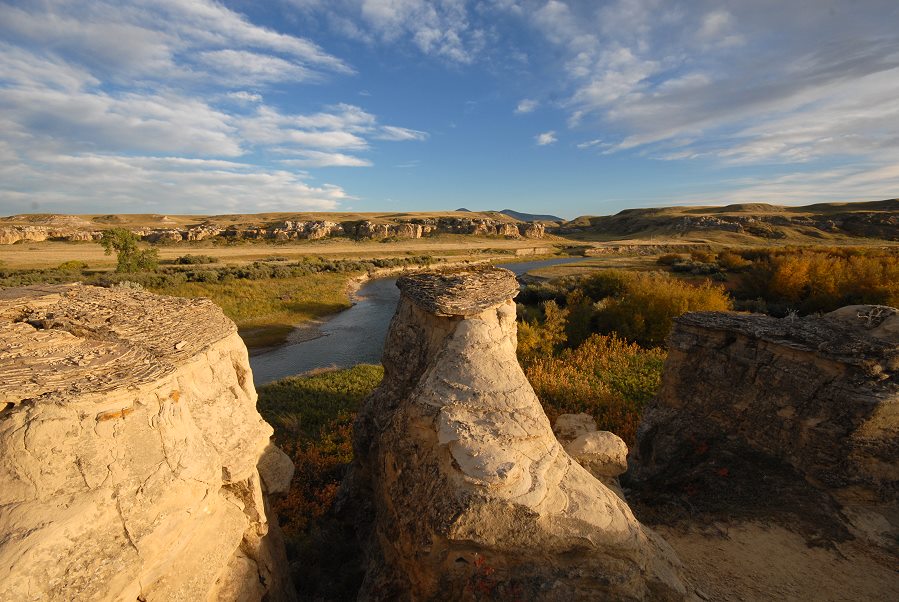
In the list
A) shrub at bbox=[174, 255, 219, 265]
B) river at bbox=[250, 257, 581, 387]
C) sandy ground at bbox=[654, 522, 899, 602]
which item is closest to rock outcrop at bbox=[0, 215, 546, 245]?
shrub at bbox=[174, 255, 219, 265]

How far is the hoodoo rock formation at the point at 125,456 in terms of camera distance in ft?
10.3

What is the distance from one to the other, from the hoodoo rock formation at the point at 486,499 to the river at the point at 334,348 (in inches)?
559

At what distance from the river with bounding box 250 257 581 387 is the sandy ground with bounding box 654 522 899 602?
15639 mm

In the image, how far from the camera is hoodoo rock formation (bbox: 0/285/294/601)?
10.3 ft

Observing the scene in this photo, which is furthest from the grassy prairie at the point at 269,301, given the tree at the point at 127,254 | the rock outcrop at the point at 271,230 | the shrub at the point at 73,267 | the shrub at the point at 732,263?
the rock outcrop at the point at 271,230

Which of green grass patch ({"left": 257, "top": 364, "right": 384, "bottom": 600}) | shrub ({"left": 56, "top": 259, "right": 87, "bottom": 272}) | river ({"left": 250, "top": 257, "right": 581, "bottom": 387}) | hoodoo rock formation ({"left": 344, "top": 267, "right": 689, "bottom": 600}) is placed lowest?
river ({"left": 250, "top": 257, "right": 581, "bottom": 387})

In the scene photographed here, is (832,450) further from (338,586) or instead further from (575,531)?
(338,586)

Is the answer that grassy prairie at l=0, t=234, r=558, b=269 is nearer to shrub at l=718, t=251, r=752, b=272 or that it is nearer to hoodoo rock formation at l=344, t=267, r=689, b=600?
shrub at l=718, t=251, r=752, b=272

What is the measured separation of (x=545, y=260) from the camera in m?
65.3

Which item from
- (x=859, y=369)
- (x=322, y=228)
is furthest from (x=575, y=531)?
(x=322, y=228)

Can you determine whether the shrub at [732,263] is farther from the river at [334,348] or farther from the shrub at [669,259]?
the river at [334,348]

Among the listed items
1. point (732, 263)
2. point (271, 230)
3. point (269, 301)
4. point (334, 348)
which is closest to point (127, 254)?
point (269, 301)

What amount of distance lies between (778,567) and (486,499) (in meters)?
4.91

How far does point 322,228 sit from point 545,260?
161 ft
